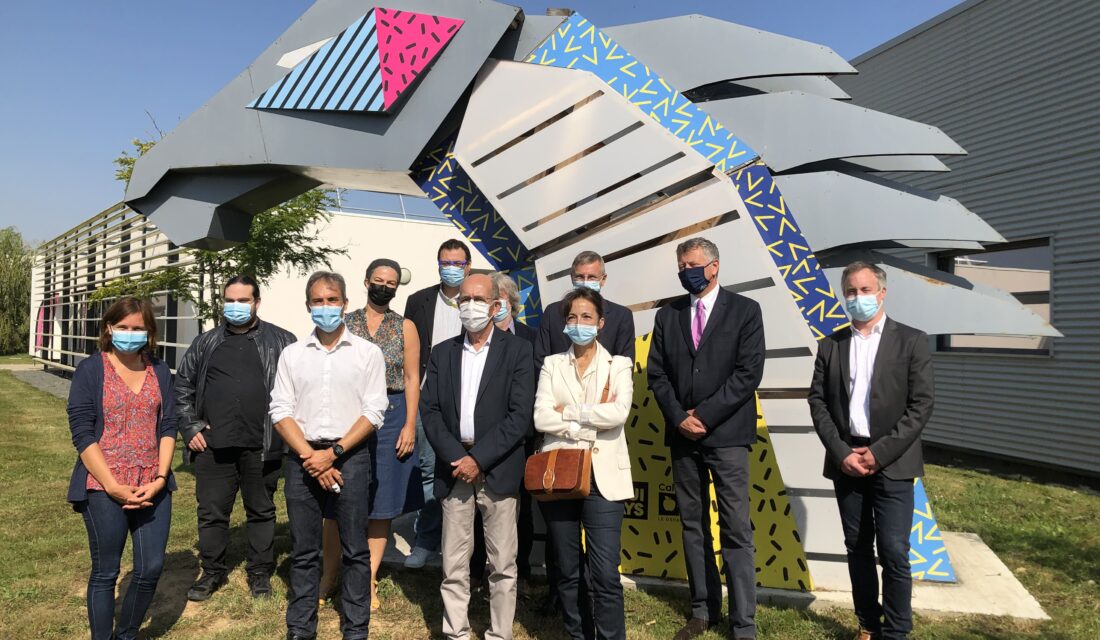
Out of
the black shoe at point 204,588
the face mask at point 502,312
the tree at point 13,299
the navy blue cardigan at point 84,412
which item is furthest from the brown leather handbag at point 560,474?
the tree at point 13,299

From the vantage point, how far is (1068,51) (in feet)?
29.9

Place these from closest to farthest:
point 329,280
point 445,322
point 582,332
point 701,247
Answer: point 582,332 → point 329,280 → point 701,247 → point 445,322

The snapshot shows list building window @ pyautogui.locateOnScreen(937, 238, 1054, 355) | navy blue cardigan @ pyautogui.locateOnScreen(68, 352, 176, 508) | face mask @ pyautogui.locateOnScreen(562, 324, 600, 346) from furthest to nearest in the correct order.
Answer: building window @ pyautogui.locateOnScreen(937, 238, 1054, 355)
face mask @ pyautogui.locateOnScreen(562, 324, 600, 346)
navy blue cardigan @ pyautogui.locateOnScreen(68, 352, 176, 508)

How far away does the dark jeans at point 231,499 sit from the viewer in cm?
409

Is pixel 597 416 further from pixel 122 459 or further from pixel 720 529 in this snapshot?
pixel 122 459

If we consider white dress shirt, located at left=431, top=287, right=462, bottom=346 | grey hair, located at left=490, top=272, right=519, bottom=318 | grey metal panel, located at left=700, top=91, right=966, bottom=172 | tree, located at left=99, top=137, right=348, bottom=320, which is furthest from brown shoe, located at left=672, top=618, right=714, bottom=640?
tree, located at left=99, top=137, right=348, bottom=320

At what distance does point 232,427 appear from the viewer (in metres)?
4.02

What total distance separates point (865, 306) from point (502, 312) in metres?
1.87

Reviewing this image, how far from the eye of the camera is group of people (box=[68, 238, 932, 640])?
316 centimetres

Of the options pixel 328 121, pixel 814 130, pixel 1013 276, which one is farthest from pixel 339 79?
pixel 1013 276

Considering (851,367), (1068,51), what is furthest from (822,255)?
(1068,51)

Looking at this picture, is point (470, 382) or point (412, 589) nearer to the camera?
point (470, 382)

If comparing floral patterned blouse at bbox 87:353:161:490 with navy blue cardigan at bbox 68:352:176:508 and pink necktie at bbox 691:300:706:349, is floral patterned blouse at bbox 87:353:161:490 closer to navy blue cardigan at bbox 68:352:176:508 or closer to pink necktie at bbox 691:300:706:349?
navy blue cardigan at bbox 68:352:176:508

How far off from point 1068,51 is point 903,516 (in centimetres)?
903
